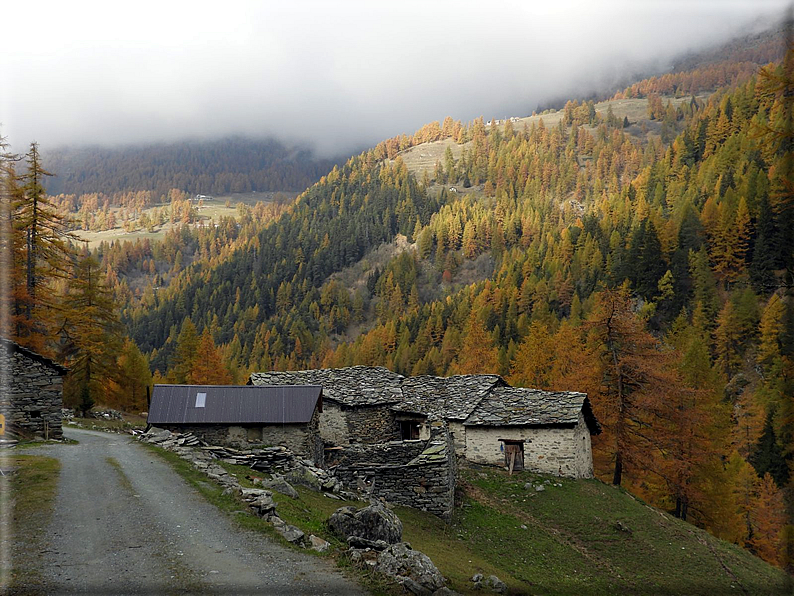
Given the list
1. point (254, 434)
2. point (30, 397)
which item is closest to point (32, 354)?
point (30, 397)

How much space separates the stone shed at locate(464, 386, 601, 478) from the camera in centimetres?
3014

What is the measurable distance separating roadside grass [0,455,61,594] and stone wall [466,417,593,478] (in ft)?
68.4

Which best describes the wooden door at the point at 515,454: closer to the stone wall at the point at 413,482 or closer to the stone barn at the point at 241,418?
the stone wall at the point at 413,482

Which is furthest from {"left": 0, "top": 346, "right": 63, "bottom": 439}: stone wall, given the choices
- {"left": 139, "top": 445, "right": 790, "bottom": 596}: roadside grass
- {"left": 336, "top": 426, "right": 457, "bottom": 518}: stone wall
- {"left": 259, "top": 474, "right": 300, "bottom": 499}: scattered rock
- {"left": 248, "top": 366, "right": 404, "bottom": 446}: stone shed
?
{"left": 248, "top": 366, "right": 404, "bottom": 446}: stone shed

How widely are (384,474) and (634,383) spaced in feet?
58.2

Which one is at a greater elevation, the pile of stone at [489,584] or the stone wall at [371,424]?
the pile of stone at [489,584]

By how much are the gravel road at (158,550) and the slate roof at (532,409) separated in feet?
62.3

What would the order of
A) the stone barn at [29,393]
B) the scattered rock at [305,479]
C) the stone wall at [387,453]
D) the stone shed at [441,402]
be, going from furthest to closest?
the stone shed at [441,402], the stone wall at [387,453], the stone barn at [29,393], the scattered rock at [305,479]

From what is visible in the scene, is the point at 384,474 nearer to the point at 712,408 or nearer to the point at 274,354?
the point at 712,408

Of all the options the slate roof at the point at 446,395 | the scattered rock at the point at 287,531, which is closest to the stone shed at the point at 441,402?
the slate roof at the point at 446,395

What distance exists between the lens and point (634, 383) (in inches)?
1289

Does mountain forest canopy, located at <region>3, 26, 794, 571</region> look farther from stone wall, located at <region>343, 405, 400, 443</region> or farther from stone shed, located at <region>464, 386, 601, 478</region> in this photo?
stone wall, located at <region>343, 405, 400, 443</region>

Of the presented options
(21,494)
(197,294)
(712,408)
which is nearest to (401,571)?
(21,494)

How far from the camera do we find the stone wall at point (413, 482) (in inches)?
867
